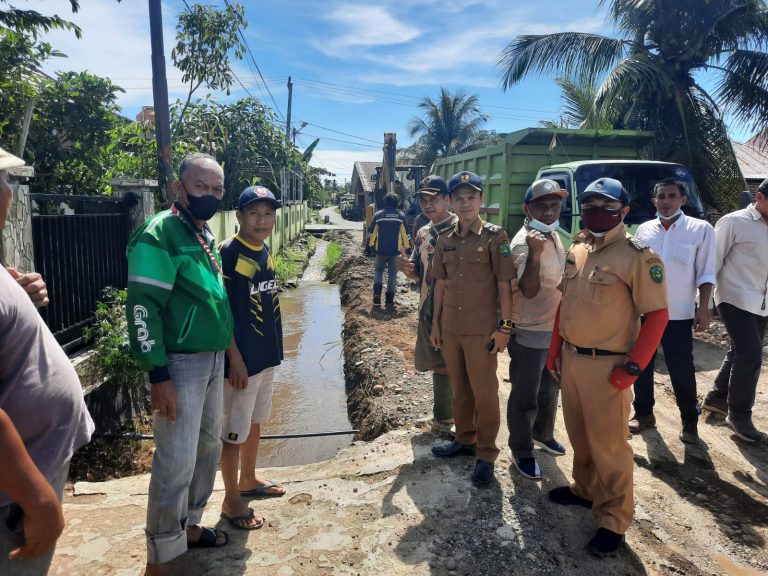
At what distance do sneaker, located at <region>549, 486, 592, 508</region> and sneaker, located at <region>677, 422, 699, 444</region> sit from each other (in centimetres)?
145

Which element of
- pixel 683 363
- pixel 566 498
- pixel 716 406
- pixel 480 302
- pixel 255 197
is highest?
pixel 255 197

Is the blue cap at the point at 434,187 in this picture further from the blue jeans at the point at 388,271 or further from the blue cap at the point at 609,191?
the blue jeans at the point at 388,271

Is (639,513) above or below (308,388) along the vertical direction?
above

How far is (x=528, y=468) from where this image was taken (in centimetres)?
321

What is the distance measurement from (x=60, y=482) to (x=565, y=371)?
230 centimetres

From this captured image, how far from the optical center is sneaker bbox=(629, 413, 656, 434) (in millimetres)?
4062

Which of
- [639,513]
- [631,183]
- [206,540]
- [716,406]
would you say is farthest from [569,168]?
[206,540]

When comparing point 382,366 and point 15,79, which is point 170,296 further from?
point 15,79

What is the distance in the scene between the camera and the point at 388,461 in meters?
3.61

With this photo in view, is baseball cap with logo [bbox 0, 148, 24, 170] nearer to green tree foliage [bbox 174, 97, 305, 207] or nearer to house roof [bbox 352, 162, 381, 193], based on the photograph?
green tree foliage [bbox 174, 97, 305, 207]

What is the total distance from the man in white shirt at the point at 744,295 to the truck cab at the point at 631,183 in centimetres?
255

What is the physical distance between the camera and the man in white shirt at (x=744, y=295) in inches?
151

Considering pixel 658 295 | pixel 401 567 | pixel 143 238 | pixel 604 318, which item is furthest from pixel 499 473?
pixel 143 238

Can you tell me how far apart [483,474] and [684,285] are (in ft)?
6.95
